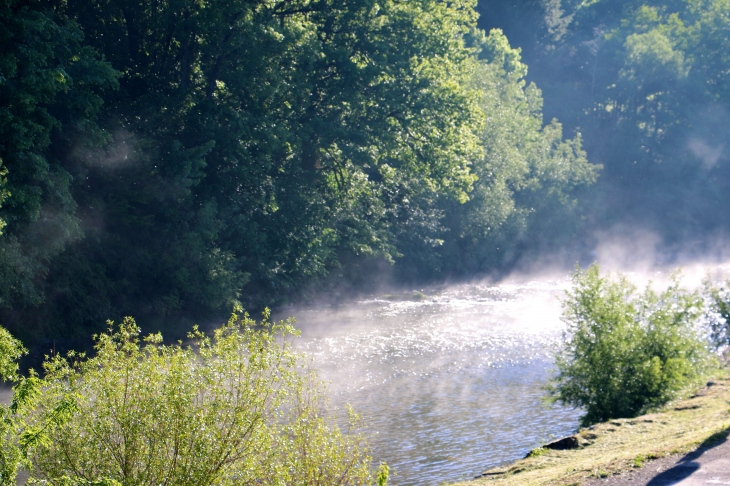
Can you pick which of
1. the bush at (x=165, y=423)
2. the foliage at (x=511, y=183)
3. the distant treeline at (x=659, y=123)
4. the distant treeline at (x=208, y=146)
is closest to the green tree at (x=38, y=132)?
the distant treeline at (x=208, y=146)

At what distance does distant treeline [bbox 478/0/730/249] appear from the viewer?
71312mm

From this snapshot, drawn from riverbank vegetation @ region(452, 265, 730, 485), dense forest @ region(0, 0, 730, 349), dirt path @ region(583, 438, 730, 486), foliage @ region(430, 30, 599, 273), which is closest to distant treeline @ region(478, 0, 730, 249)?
foliage @ region(430, 30, 599, 273)

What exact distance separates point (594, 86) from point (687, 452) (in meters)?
70.9

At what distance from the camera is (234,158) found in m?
33.1

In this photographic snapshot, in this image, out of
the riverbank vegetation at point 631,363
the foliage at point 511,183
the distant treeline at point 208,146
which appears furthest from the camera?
the foliage at point 511,183

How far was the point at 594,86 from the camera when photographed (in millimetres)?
77250

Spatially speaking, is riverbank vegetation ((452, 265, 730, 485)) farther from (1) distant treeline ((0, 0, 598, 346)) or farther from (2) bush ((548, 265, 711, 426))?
(1) distant treeline ((0, 0, 598, 346))

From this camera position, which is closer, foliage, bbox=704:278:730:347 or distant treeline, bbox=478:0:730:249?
foliage, bbox=704:278:730:347

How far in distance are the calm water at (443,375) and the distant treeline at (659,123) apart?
35.8m

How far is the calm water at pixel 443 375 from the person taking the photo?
16286mm

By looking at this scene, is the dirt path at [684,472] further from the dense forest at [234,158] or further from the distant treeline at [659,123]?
the distant treeline at [659,123]

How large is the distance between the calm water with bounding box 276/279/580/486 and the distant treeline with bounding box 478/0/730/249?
35.8 metres

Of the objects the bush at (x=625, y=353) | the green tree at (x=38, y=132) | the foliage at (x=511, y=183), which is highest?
the foliage at (x=511, y=183)

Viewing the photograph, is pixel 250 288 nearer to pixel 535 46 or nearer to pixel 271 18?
pixel 271 18
